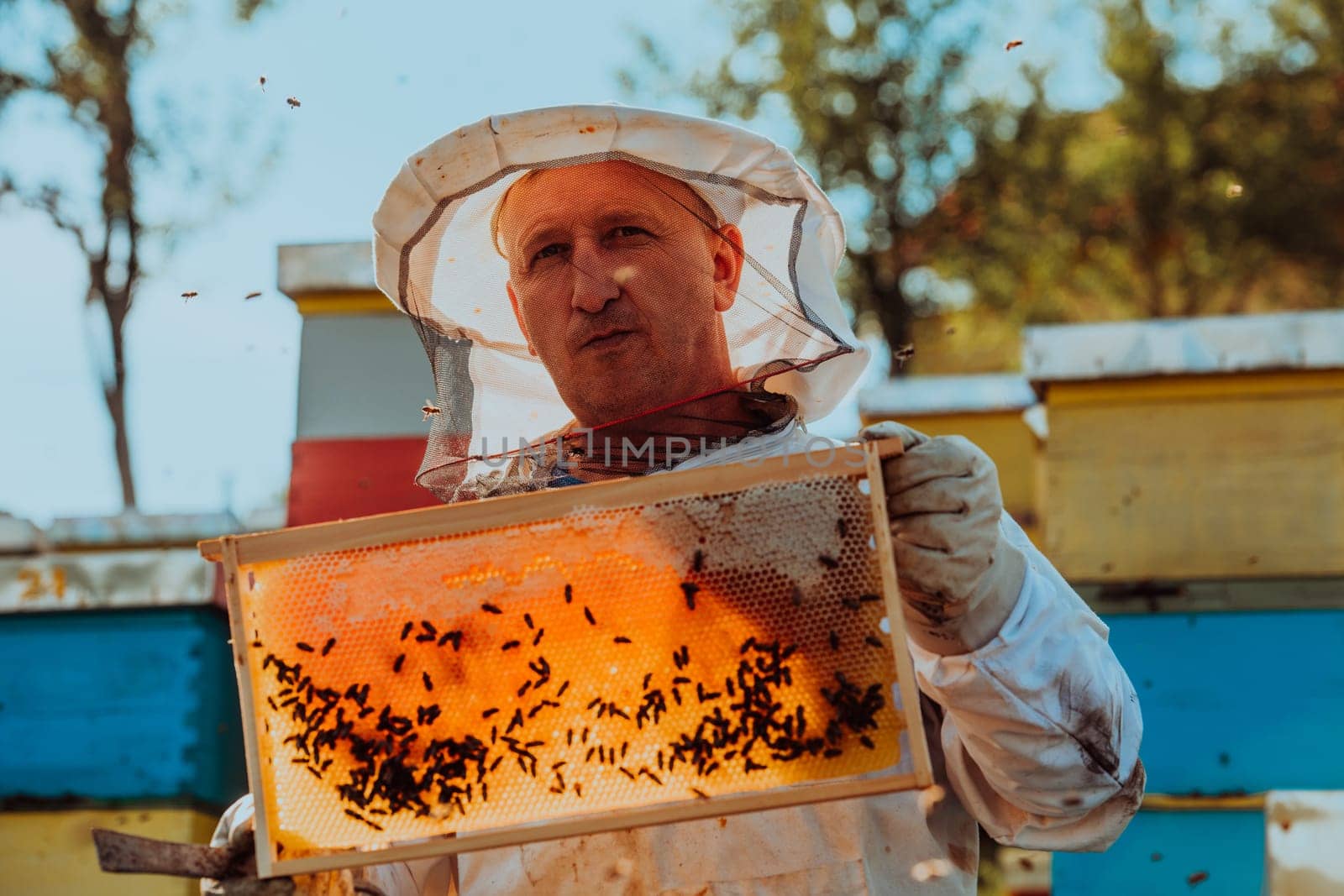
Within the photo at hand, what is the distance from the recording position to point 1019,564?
215 cm

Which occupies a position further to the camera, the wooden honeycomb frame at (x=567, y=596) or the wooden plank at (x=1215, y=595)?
the wooden plank at (x=1215, y=595)

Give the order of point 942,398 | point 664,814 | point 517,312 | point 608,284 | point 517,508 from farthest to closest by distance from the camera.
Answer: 1. point 942,398
2. point 517,312
3. point 608,284
4. point 517,508
5. point 664,814

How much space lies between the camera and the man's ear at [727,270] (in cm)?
288

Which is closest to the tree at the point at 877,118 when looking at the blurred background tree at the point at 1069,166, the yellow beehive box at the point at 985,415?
the blurred background tree at the point at 1069,166

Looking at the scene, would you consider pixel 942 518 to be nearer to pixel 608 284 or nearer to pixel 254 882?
pixel 608 284

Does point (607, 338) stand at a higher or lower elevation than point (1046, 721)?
higher

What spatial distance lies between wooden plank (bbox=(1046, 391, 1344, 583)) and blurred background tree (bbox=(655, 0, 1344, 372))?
17.5 meters

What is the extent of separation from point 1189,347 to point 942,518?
9.33 feet

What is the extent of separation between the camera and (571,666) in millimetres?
2105

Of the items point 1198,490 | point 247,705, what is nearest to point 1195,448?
point 1198,490

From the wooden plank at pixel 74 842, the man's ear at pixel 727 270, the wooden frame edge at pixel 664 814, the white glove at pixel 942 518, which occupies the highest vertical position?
the man's ear at pixel 727 270

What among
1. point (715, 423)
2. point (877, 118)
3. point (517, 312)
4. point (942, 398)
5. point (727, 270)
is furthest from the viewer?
point (877, 118)

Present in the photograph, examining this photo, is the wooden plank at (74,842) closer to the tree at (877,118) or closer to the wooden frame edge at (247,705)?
the wooden frame edge at (247,705)

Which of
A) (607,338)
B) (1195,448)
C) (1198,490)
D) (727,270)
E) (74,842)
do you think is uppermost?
(727,270)
